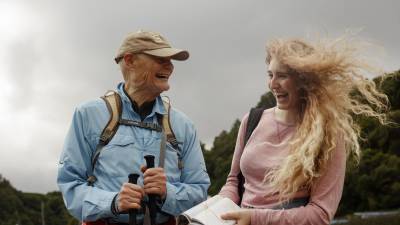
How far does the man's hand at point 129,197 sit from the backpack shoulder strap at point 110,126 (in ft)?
1.40

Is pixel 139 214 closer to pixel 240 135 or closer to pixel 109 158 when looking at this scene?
pixel 109 158

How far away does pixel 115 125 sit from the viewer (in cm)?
477

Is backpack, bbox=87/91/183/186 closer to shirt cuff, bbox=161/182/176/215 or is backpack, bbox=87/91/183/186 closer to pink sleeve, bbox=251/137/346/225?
shirt cuff, bbox=161/182/176/215

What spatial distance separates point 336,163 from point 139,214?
1.37 meters

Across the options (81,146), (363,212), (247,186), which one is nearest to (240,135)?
(247,186)

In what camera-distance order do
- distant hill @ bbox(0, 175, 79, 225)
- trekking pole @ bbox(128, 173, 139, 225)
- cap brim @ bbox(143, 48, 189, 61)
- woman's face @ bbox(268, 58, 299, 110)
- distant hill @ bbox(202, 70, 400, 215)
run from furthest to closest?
distant hill @ bbox(0, 175, 79, 225), distant hill @ bbox(202, 70, 400, 215), cap brim @ bbox(143, 48, 189, 61), trekking pole @ bbox(128, 173, 139, 225), woman's face @ bbox(268, 58, 299, 110)

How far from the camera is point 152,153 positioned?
478cm

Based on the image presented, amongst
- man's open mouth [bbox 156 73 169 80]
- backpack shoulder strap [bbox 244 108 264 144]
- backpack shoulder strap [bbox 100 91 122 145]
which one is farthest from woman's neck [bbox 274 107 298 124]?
backpack shoulder strap [bbox 100 91 122 145]

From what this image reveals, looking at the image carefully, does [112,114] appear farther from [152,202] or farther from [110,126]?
[152,202]

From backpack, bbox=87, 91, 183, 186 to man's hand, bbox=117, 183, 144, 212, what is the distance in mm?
397

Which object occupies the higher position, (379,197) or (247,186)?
(247,186)

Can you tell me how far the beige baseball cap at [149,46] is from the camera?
4887mm

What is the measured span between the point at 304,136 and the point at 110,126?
1367 mm

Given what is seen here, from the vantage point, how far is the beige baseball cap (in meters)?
4.89
